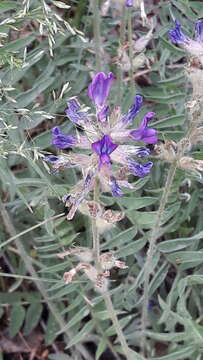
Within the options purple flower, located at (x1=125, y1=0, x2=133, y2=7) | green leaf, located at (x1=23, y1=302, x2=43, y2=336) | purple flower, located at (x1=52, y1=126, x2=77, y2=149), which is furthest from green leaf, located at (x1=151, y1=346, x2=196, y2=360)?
purple flower, located at (x1=125, y1=0, x2=133, y2=7)

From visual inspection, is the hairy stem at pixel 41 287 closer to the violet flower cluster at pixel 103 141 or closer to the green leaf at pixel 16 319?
the green leaf at pixel 16 319

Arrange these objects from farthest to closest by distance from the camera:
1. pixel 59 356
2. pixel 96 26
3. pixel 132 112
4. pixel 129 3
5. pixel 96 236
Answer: pixel 59 356 < pixel 96 26 < pixel 129 3 < pixel 96 236 < pixel 132 112

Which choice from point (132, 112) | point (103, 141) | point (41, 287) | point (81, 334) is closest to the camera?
point (103, 141)

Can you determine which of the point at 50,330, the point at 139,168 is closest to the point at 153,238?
the point at 139,168

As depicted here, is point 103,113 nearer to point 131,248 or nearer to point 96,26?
point 96,26

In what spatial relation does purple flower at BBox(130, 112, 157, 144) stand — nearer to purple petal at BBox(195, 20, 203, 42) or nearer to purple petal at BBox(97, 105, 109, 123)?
purple petal at BBox(97, 105, 109, 123)

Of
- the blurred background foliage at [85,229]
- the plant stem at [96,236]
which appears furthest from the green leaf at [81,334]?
the plant stem at [96,236]
